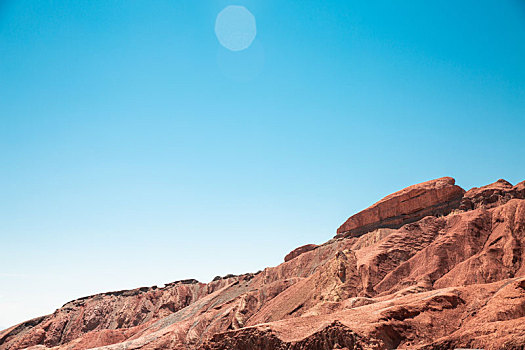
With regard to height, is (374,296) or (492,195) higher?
(492,195)

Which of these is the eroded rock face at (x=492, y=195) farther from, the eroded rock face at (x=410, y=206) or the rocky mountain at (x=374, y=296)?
the eroded rock face at (x=410, y=206)

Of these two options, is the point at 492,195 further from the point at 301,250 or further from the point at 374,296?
the point at 301,250

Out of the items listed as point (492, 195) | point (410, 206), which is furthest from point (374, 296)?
point (410, 206)

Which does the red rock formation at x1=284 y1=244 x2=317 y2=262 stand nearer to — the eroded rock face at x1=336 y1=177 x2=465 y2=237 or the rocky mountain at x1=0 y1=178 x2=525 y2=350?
the rocky mountain at x1=0 y1=178 x2=525 y2=350

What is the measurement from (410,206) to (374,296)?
22.5 meters

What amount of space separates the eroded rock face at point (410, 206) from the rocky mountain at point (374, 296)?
0.52 ft

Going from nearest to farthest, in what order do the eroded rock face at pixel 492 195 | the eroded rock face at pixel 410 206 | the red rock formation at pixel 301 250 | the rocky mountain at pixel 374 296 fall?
1. the rocky mountain at pixel 374 296
2. the eroded rock face at pixel 492 195
3. the eroded rock face at pixel 410 206
4. the red rock formation at pixel 301 250

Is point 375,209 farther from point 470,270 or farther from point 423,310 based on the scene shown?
point 423,310

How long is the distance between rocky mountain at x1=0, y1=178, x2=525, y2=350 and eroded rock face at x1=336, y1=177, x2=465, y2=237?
0.52 ft

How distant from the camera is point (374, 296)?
127 feet

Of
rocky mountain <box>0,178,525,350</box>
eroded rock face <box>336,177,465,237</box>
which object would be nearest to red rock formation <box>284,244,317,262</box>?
rocky mountain <box>0,178,525,350</box>

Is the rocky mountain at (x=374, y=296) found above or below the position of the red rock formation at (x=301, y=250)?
below

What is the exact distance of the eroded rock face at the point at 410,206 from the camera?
5391cm

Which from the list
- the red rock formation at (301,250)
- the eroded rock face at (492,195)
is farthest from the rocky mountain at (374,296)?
the red rock formation at (301,250)
